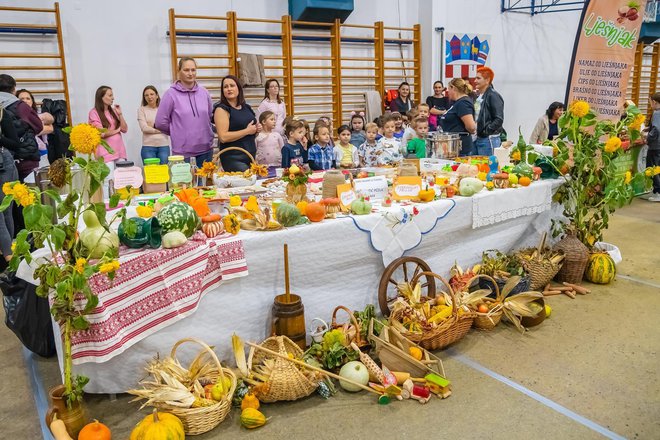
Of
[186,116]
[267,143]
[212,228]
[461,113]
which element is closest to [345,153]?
[267,143]

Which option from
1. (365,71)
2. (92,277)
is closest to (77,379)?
(92,277)

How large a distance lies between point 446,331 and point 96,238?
1491mm

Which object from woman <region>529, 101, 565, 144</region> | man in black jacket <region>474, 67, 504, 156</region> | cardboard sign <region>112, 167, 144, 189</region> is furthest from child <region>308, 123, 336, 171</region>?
A: woman <region>529, 101, 565, 144</region>

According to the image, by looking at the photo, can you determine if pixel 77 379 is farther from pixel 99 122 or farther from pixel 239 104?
pixel 99 122

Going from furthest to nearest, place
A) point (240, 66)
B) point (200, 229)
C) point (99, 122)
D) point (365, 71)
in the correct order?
point (365, 71)
point (240, 66)
point (99, 122)
point (200, 229)

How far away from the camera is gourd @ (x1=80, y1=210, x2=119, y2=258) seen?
1.93 metres

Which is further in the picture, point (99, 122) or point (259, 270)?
point (99, 122)

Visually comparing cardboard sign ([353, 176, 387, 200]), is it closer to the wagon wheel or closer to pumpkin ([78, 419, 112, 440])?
the wagon wheel

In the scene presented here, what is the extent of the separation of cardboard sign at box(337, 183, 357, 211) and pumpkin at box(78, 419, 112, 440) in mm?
1361

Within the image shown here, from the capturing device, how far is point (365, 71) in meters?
7.32

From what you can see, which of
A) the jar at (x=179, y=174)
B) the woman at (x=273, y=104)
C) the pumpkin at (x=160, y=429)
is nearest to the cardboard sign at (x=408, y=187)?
the jar at (x=179, y=174)

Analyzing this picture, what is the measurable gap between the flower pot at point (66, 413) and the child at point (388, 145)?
9.20 feet

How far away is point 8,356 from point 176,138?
6.48ft

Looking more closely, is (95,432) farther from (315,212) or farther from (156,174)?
(156,174)
